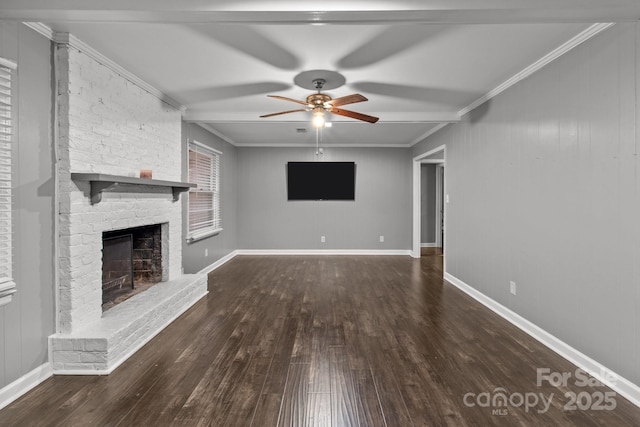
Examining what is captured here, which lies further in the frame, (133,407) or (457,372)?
(457,372)

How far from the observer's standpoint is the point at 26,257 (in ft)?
7.23

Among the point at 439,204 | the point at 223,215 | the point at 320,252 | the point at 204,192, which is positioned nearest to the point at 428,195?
the point at 439,204

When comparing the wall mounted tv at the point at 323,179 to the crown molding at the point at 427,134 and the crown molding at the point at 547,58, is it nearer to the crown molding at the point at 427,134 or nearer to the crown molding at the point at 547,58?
the crown molding at the point at 427,134

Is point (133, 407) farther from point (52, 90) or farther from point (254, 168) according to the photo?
point (254, 168)

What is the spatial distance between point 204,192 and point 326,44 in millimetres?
3761

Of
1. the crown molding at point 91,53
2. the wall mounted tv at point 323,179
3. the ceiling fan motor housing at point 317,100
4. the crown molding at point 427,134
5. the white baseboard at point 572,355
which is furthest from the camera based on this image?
the wall mounted tv at point 323,179

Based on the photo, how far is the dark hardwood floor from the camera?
6.31ft

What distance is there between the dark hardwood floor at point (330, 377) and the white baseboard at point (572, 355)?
7 centimetres

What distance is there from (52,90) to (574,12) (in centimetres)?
334

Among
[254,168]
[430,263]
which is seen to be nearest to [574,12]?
[430,263]

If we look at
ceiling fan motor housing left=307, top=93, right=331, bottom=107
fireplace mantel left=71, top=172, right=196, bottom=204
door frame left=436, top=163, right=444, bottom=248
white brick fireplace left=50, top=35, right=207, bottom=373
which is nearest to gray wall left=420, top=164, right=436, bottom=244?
door frame left=436, top=163, right=444, bottom=248

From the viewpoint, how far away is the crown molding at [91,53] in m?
2.31

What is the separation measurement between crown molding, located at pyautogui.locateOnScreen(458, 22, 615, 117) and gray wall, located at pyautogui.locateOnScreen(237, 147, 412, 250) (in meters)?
3.32

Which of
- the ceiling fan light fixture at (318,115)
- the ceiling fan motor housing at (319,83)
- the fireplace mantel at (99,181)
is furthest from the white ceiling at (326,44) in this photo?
the fireplace mantel at (99,181)
